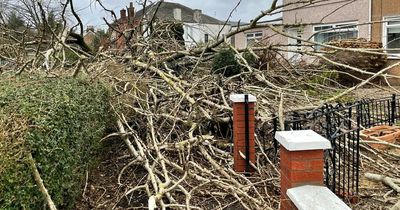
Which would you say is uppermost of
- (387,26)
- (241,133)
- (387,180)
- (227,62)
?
(387,26)

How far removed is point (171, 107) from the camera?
653cm

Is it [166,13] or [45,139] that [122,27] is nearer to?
[45,139]

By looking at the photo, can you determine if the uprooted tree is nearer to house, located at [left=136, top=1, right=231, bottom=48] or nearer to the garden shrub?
house, located at [left=136, top=1, right=231, bottom=48]

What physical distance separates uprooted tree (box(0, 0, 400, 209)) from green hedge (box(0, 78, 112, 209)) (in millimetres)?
147

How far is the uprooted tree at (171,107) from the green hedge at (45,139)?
15 centimetres

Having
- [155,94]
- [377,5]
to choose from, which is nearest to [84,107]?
[155,94]

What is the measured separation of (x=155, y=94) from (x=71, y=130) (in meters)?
3.24

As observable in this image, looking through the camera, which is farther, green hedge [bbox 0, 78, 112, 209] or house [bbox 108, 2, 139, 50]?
house [bbox 108, 2, 139, 50]

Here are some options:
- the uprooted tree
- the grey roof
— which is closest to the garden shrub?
the grey roof

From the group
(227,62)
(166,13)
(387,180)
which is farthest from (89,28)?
(166,13)

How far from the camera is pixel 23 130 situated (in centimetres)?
278

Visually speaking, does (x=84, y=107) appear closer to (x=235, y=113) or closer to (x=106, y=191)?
Answer: (x=106, y=191)

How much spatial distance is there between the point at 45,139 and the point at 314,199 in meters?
2.07

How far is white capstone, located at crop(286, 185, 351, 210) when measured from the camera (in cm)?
229
